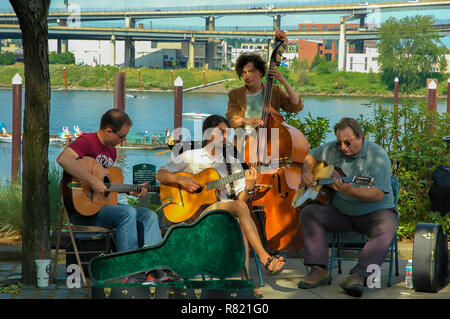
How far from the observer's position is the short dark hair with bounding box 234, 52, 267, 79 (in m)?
5.16

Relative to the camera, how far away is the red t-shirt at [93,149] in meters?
4.47

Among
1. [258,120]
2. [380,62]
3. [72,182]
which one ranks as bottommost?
[72,182]

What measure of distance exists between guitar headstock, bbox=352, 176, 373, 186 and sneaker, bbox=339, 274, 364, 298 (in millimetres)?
586

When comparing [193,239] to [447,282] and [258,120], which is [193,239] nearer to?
[258,120]

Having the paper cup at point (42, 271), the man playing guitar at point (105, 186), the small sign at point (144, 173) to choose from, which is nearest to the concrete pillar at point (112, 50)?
the small sign at point (144, 173)

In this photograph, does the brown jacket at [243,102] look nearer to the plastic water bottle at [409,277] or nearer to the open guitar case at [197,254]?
the open guitar case at [197,254]

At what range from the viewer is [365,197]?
444 centimetres

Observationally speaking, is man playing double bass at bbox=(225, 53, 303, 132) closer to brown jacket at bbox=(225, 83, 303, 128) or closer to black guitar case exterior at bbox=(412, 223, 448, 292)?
brown jacket at bbox=(225, 83, 303, 128)

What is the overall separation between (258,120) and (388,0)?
79498 millimetres

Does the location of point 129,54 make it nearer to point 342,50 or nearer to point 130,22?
point 130,22

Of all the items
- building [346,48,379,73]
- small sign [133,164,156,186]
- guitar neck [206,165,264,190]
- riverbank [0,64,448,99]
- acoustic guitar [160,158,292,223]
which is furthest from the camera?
building [346,48,379,73]

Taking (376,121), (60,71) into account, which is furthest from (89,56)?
(376,121)

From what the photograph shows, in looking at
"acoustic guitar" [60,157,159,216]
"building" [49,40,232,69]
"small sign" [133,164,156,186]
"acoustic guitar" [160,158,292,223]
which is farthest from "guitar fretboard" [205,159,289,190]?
"building" [49,40,232,69]

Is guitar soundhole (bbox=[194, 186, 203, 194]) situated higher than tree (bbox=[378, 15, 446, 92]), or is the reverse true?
tree (bbox=[378, 15, 446, 92])
